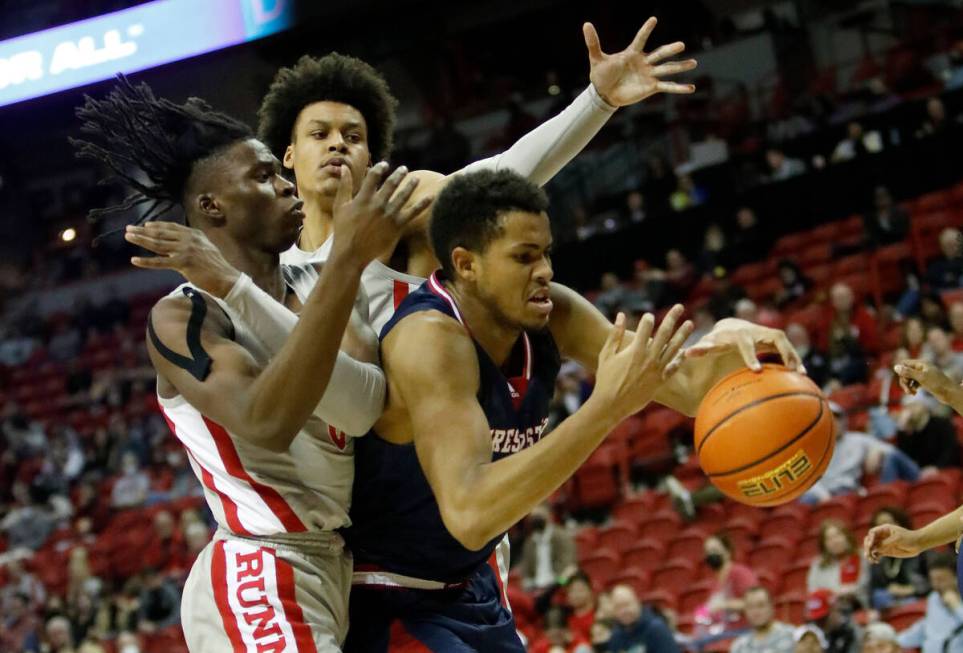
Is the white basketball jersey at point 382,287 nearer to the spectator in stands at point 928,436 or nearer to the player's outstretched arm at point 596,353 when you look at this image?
the player's outstretched arm at point 596,353

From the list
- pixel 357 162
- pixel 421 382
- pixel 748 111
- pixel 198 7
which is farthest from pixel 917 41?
pixel 421 382

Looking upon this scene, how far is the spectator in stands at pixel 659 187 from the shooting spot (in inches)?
547

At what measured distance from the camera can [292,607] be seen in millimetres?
3105

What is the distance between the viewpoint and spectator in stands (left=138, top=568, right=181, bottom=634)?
10.5 meters

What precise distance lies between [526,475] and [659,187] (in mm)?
11569

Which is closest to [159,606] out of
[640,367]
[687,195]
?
[687,195]

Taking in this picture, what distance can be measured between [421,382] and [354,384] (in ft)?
0.50

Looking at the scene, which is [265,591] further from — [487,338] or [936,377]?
[936,377]

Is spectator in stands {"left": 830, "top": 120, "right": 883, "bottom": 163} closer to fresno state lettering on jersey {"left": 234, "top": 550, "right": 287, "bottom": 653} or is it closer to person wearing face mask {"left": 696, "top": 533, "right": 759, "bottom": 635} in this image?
person wearing face mask {"left": 696, "top": 533, "right": 759, "bottom": 635}

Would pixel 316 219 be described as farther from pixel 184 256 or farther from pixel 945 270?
pixel 945 270

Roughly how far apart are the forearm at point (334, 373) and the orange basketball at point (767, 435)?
2.70 feet

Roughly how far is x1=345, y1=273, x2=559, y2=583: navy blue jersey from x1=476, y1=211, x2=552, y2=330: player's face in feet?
0.45

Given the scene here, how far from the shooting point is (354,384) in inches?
119

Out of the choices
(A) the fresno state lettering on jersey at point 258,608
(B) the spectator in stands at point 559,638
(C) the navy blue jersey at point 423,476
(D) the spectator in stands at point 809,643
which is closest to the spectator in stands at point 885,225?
(B) the spectator in stands at point 559,638
